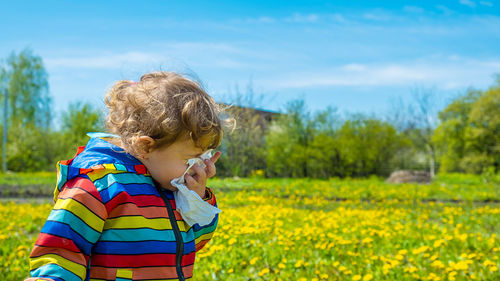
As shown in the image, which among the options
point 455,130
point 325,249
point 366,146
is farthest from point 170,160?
point 455,130

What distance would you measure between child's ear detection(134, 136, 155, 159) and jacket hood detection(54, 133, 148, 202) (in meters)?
0.04

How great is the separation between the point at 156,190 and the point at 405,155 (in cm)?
2197

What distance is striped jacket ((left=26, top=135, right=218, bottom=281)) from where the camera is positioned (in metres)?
1.13

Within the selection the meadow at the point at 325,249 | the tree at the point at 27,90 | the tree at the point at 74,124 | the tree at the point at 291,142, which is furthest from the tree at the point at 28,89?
the meadow at the point at 325,249

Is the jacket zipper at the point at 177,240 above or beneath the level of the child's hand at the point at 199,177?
beneath

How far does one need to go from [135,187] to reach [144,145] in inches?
4.9

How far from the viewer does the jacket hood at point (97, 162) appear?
124cm

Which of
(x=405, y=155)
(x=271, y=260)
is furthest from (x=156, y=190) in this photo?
(x=405, y=155)

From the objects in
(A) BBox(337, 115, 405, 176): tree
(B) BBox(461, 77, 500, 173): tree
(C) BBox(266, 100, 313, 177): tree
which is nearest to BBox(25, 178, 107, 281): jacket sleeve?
(C) BBox(266, 100, 313, 177): tree

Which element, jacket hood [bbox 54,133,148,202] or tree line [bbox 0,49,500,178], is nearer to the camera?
jacket hood [bbox 54,133,148,202]

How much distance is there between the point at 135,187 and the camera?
4.23 feet

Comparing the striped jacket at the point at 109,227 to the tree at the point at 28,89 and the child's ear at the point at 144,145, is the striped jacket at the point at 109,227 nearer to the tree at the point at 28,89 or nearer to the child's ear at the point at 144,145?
the child's ear at the point at 144,145

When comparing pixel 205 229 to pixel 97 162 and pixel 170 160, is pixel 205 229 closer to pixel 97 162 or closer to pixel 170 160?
pixel 170 160

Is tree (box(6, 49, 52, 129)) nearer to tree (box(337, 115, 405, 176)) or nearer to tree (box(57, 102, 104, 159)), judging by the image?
tree (box(57, 102, 104, 159))
